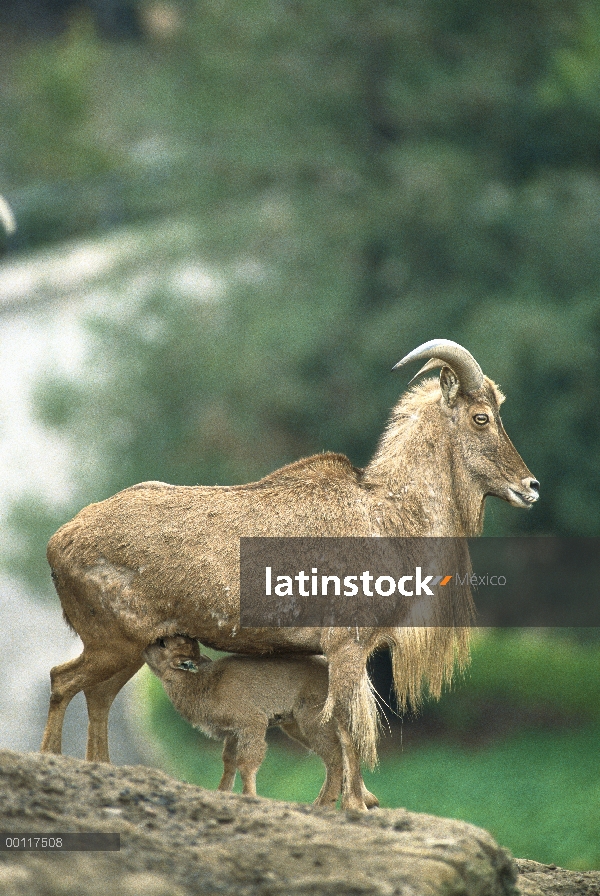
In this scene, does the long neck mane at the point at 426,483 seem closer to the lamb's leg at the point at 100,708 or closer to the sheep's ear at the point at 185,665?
the sheep's ear at the point at 185,665

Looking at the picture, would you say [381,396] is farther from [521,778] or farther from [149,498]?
[149,498]

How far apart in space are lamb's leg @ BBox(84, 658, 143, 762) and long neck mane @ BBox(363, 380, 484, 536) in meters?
2.15

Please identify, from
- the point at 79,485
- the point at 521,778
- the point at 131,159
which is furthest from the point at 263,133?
the point at 521,778

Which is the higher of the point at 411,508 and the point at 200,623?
the point at 411,508

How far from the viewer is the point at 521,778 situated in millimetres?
19266

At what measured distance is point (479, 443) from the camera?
31.0 feet

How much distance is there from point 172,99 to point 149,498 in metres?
19.8

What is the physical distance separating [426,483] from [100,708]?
2.86 meters

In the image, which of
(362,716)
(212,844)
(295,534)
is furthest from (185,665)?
(212,844)

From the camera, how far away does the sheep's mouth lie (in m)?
9.38

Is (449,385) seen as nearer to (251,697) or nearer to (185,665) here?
(251,697)

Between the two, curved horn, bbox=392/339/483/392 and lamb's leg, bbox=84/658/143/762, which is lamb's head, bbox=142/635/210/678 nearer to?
lamb's leg, bbox=84/658/143/762

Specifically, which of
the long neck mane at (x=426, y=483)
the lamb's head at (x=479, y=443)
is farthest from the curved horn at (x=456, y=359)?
the long neck mane at (x=426, y=483)

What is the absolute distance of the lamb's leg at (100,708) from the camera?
30.8 feet
